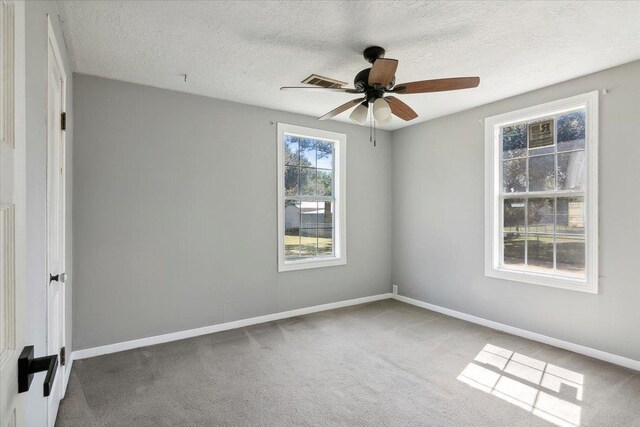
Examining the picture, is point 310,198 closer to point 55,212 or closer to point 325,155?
point 325,155

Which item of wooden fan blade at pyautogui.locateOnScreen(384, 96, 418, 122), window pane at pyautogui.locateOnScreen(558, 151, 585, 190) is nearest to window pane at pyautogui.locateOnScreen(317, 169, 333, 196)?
wooden fan blade at pyautogui.locateOnScreen(384, 96, 418, 122)

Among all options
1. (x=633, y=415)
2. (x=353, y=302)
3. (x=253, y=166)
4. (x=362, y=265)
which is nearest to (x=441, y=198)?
(x=362, y=265)

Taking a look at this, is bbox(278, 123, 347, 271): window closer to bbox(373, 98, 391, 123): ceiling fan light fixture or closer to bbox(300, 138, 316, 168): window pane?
bbox(300, 138, 316, 168): window pane

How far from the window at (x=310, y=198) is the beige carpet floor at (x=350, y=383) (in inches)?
45.2

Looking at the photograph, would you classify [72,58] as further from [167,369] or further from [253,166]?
[167,369]

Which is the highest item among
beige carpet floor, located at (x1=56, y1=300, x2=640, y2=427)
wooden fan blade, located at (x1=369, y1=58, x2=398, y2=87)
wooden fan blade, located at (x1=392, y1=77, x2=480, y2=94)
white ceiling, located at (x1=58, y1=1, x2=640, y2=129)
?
white ceiling, located at (x1=58, y1=1, x2=640, y2=129)

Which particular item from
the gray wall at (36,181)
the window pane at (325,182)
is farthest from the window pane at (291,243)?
the gray wall at (36,181)

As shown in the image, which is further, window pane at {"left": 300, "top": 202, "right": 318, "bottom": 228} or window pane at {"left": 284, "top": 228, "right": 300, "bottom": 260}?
window pane at {"left": 300, "top": 202, "right": 318, "bottom": 228}

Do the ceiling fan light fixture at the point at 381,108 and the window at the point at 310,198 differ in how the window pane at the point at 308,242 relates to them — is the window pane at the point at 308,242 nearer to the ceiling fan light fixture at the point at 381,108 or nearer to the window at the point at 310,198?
the window at the point at 310,198

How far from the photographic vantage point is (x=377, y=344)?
3.52m

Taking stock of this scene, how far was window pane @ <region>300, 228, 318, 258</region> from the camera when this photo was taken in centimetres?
461

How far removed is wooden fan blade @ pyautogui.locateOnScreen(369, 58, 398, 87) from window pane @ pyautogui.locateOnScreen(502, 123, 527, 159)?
2.09 meters

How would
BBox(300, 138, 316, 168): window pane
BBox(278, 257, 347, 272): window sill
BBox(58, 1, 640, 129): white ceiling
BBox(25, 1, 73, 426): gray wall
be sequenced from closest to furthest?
1. BBox(25, 1, 73, 426): gray wall
2. BBox(58, 1, 640, 129): white ceiling
3. BBox(278, 257, 347, 272): window sill
4. BBox(300, 138, 316, 168): window pane

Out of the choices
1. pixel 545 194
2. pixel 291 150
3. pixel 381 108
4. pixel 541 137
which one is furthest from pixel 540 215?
A: pixel 291 150
